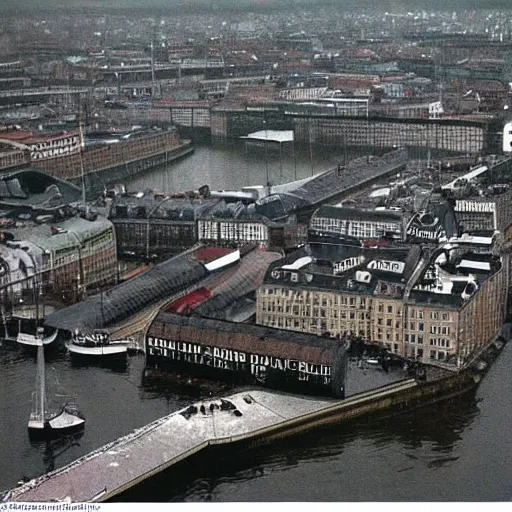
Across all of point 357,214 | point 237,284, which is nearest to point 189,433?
point 237,284

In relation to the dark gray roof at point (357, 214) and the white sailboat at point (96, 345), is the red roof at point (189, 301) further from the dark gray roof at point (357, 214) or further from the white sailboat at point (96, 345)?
the dark gray roof at point (357, 214)

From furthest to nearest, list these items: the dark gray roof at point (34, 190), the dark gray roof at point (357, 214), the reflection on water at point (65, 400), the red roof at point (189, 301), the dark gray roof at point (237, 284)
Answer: the dark gray roof at point (34, 190), the dark gray roof at point (357, 214), the dark gray roof at point (237, 284), the red roof at point (189, 301), the reflection on water at point (65, 400)

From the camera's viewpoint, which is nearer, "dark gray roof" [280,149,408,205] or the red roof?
the red roof

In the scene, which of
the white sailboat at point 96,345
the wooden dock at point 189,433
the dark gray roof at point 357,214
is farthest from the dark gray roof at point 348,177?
the wooden dock at point 189,433

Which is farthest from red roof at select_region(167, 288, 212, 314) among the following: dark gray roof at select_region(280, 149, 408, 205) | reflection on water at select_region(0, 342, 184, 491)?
dark gray roof at select_region(280, 149, 408, 205)

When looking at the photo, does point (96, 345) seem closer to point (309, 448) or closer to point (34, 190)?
point (309, 448)

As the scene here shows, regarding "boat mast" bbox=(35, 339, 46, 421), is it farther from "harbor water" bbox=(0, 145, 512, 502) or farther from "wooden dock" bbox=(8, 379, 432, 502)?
"wooden dock" bbox=(8, 379, 432, 502)

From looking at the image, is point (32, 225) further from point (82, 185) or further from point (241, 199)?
point (82, 185)
